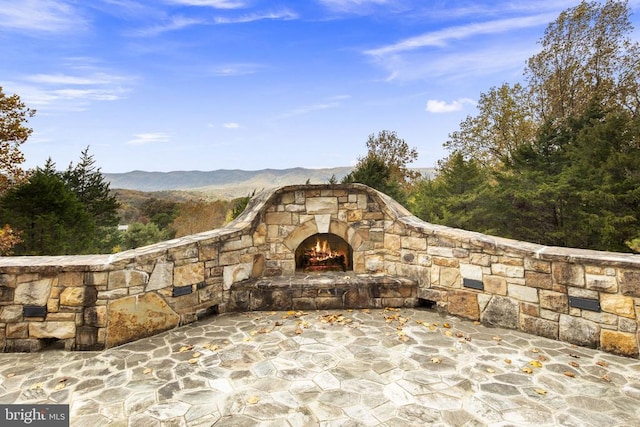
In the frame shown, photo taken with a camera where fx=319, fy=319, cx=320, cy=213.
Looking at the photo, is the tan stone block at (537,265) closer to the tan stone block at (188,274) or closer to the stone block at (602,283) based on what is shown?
the stone block at (602,283)

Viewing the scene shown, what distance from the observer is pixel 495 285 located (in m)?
3.94

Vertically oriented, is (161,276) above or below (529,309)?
above

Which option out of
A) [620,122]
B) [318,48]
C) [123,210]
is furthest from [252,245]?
[123,210]

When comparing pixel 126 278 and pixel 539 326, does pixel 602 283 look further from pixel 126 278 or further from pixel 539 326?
pixel 126 278

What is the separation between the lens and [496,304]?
12.9 ft

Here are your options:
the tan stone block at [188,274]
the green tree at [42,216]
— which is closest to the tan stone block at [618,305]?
the tan stone block at [188,274]

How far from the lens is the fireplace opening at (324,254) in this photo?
577 centimetres

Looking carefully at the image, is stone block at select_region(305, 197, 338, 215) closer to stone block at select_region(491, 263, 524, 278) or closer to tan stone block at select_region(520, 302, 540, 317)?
stone block at select_region(491, 263, 524, 278)

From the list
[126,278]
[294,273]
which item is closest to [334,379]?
[126,278]

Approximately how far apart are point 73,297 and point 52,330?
1.31 feet

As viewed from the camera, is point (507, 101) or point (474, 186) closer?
point (474, 186)

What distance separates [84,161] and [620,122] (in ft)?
89.8

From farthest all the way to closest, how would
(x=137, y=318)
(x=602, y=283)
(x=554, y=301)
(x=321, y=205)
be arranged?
(x=321, y=205)
(x=137, y=318)
(x=554, y=301)
(x=602, y=283)

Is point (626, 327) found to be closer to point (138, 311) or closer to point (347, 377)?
point (347, 377)
